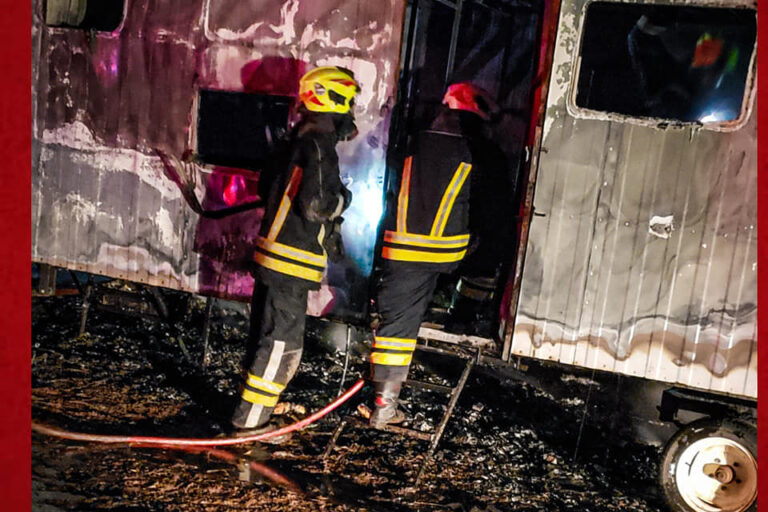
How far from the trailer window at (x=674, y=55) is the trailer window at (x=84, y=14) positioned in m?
3.78

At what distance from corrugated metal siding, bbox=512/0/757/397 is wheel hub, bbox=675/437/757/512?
364mm

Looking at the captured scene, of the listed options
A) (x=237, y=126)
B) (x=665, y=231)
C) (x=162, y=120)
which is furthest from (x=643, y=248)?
(x=162, y=120)

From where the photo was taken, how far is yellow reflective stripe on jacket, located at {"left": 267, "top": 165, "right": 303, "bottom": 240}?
13.9 feet

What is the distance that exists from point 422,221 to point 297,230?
2.69 feet

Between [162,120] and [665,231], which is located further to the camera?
[162,120]

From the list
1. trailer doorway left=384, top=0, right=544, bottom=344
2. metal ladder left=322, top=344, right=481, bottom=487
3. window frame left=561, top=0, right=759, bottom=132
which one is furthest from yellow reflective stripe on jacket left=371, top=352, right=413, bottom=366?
window frame left=561, top=0, right=759, bottom=132

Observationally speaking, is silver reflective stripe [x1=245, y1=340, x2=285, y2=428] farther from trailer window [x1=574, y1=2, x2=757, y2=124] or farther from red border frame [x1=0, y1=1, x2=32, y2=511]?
trailer window [x1=574, y1=2, x2=757, y2=124]

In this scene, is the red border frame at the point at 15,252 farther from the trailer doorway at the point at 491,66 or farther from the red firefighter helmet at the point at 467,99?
the trailer doorway at the point at 491,66

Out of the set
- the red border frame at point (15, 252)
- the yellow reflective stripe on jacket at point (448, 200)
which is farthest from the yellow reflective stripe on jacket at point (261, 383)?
the red border frame at point (15, 252)

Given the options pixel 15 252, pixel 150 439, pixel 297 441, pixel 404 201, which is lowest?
pixel 297 441

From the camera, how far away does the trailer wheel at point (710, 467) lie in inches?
159

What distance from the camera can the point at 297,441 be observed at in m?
4.62

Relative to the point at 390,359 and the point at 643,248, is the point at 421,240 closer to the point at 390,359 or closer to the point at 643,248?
the point at 390,359

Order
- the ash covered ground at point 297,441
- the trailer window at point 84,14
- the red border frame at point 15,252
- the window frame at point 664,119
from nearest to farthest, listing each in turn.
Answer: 1. the red border frame at point 15,252
2. the ash covered ground at point 297,441
3. the window frame at point 664,119
4. the trailer window at point 84,14
